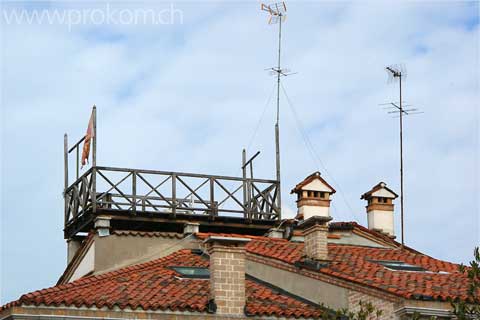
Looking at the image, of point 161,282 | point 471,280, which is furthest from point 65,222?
point 471,280

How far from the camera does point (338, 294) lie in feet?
85.1

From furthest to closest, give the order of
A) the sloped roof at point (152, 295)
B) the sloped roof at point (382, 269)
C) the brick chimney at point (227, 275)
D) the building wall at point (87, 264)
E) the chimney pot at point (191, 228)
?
the chimney pot at point (191, 228) → the building wall at point (87, 264) → the sloped roof at point (382, 269) → the brick chimney at point (227, 275) → the sloped roof at point (152, 295)

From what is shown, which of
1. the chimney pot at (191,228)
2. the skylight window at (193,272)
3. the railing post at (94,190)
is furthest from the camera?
the chimney pot at (191,228)

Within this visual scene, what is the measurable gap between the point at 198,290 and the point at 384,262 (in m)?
5.75

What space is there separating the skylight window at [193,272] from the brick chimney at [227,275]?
1.95 m

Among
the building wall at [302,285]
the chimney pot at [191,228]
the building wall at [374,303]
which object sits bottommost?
the building wall at [374,303]

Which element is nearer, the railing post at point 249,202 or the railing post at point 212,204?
the railing post at point 212,204

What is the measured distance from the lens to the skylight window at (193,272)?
26.7 metres

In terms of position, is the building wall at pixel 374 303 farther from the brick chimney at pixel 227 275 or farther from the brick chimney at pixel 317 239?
the brick chimney at pixel 227 275

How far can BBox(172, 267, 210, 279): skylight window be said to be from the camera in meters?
26.7

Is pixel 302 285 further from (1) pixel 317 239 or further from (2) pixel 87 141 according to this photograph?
(2) pixel 87 141

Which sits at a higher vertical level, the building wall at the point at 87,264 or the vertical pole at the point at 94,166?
the vertical pole at the point at 94,166

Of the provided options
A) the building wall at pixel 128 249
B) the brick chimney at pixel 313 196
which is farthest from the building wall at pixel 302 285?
the brick chimney at pixel 313 196

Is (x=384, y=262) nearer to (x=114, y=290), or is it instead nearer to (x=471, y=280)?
(x=114, y=290)
